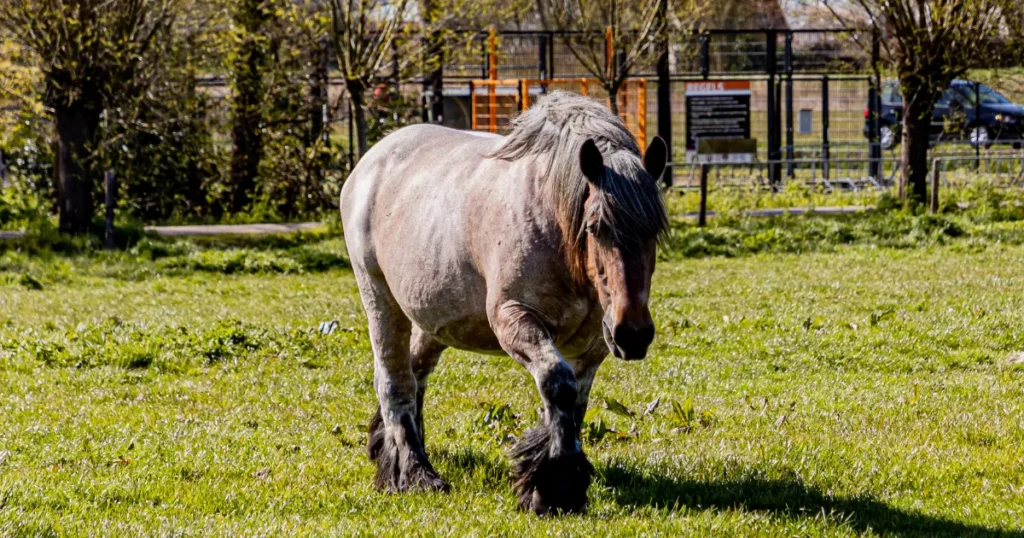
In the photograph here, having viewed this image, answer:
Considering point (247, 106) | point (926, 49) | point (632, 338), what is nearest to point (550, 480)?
point (632, 338)

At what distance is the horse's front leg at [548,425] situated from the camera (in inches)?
205

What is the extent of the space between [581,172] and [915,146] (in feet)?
56.8

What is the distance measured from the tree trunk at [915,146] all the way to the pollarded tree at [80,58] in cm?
1258

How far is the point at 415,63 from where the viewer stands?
21250 millimetres

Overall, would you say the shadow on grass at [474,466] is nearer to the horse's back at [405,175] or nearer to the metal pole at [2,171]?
the horse's back at [405,175]

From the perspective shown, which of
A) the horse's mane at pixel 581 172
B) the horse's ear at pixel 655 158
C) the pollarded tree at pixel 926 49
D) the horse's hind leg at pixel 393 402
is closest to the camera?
the horse's mane at pixel 581 172

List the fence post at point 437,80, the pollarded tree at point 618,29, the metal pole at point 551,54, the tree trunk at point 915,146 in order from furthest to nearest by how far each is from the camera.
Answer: the metal pole at point 551,54, the pollarded tree at point 618,29, the fence post at point 437,80, the tree trunk at point 915,146

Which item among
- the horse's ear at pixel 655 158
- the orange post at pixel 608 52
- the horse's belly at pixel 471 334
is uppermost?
the orange post at pixel 608 52

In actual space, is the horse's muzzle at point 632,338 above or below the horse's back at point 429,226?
below

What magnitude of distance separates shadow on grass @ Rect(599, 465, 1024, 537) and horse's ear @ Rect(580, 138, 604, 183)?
5.17 ft

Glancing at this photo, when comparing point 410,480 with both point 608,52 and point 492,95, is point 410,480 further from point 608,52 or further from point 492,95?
point 492,95

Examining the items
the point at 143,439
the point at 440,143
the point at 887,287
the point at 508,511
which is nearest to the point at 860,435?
the point at 508,511

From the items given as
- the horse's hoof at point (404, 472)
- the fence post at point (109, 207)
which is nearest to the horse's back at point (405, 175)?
the horse's hoof at point (404, 472)

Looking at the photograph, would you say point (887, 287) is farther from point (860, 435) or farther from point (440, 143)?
point (440, 143)
